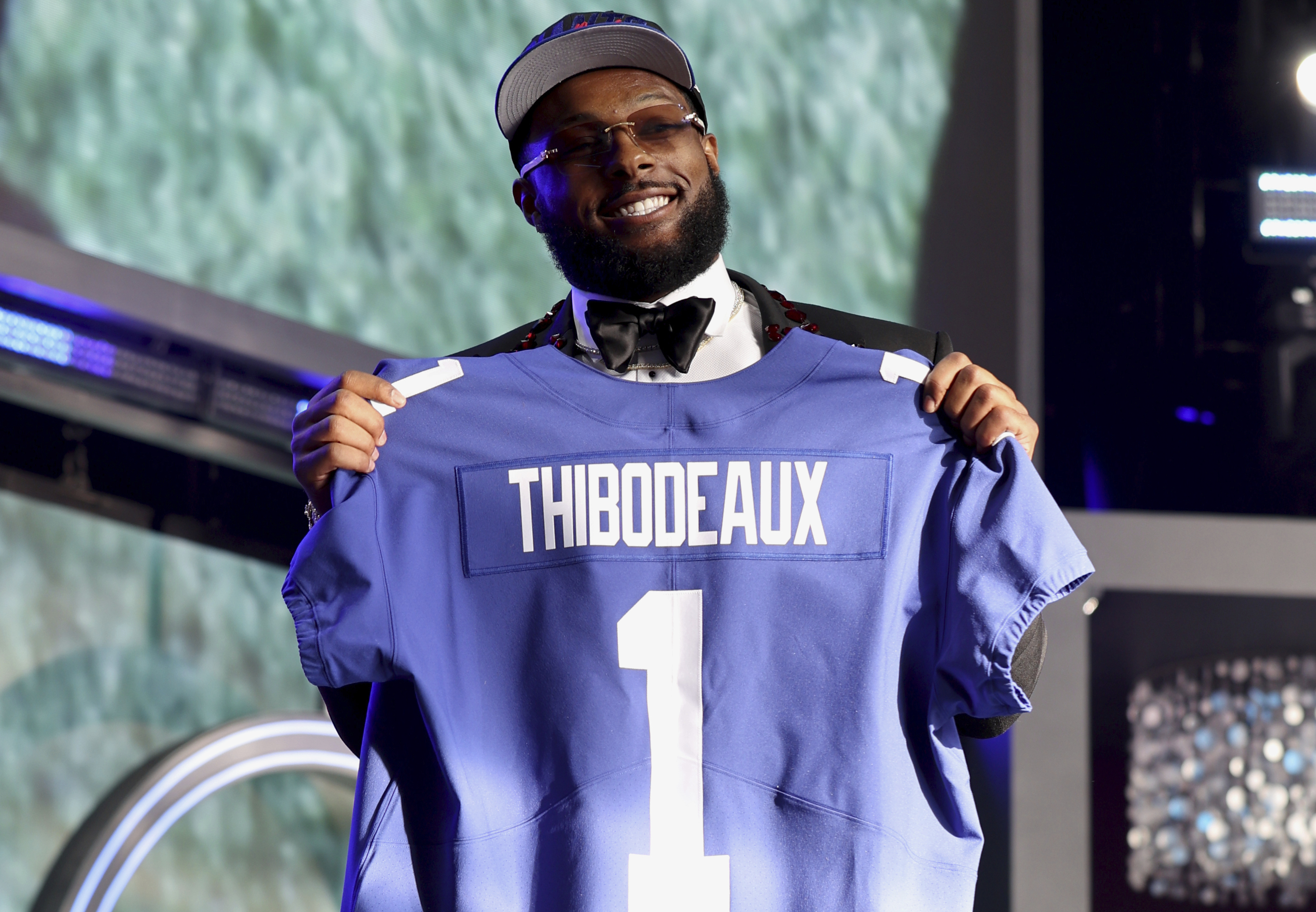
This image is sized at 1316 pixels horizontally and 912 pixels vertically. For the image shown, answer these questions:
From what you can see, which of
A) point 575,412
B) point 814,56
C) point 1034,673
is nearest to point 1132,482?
point 814,56

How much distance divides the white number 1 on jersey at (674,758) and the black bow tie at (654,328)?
0.85 feet

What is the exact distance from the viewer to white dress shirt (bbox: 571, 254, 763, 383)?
148cm

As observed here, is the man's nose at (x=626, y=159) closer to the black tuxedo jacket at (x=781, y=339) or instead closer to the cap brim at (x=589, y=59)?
the cap brim at (x=589, y=59)

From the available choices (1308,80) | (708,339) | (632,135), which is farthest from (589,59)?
(1308,80)

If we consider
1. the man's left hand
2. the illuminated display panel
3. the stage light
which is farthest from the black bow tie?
the stage light

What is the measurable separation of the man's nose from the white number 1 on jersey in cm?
48

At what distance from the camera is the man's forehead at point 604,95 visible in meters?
1.54

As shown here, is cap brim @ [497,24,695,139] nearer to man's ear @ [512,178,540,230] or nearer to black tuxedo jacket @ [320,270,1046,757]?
man's ear @ [512,178,540,230]

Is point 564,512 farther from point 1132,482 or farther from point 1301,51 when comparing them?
point 1301,51

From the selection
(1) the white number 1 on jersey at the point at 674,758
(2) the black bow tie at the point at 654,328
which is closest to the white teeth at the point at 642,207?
(2) the black bow tie at the point at 654,328

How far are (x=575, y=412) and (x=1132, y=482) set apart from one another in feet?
7.81

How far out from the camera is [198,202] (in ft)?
9.62

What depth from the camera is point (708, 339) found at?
1.54 meters

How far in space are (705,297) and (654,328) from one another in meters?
0.10
